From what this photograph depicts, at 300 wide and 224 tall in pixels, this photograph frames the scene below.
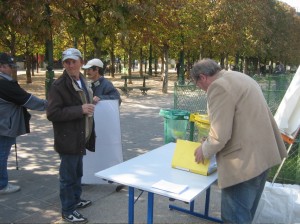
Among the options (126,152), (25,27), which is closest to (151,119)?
(126,152)

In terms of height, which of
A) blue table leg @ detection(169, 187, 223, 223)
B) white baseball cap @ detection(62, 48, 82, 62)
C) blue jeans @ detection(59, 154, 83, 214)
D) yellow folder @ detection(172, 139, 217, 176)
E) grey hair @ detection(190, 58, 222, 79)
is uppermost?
white baseball cap @ detection(62, 48, 82, 62)

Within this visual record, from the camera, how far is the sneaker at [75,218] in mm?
3795

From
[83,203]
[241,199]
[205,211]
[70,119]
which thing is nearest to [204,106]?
[205,211]

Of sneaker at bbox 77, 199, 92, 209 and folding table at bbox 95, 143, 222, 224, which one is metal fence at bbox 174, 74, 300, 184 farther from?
folding table at bbox 95, 143, 222, 224

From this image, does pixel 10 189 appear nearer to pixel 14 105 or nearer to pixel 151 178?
pixel 14 105

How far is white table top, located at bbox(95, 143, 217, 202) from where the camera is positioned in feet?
8.93

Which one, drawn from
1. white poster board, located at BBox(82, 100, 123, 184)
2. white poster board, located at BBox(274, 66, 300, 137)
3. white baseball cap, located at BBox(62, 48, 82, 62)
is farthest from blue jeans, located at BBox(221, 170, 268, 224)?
white poster board, located at BBox(82, 100, 123, 184)

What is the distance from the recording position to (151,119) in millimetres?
10453

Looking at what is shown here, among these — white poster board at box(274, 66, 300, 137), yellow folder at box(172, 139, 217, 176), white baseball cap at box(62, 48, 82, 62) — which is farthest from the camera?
white poster board at box(274, 66, 300, 137)

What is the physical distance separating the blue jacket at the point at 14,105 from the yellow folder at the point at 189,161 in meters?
1.93

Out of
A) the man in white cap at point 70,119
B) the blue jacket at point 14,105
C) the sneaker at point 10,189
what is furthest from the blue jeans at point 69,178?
the sneaker at point 10,189

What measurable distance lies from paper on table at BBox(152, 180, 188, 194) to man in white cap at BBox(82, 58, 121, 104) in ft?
7.49

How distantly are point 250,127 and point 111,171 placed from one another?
50.2 inches

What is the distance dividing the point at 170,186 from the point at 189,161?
1.44 feet
